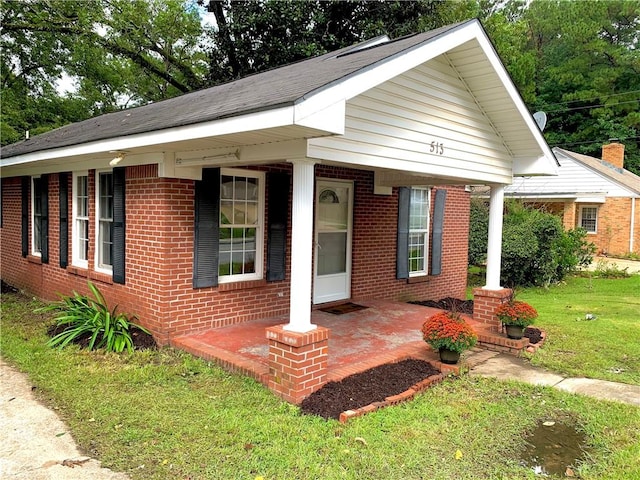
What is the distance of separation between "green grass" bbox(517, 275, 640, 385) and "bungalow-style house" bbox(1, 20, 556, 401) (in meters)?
1.29

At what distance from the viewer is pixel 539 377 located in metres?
5.36

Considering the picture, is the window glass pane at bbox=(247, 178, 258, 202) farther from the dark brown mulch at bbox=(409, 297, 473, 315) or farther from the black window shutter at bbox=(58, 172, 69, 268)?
the dark brown mulch at bbox=(409, 297, 473, 315)

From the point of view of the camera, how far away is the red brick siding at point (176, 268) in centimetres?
603

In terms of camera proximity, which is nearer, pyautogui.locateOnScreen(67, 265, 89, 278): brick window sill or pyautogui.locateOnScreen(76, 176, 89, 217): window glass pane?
pyautogui.locateOnScreen(67, 265, 89, 278): brick window sill

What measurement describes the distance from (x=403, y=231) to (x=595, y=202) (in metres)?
16.5

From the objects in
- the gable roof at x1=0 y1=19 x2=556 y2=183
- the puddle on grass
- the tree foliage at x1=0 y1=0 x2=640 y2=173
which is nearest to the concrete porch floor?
the puddle on grass

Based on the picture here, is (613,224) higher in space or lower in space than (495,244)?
higher

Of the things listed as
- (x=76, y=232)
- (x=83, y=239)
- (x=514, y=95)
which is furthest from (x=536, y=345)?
(x=76, y=232)

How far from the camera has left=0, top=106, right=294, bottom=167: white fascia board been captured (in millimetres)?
3538

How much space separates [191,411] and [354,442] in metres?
1.55

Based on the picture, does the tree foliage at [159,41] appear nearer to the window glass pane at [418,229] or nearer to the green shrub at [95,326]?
the window glass pane at [418,229]

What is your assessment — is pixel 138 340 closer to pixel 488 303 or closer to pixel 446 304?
pixel 488 303

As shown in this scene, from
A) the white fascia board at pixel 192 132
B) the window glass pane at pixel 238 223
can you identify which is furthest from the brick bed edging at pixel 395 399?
the window glass pane at pixel 238 223

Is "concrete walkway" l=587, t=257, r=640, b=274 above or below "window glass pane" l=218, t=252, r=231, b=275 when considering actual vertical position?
below
